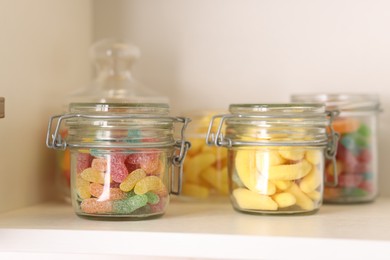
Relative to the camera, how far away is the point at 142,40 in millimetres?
993

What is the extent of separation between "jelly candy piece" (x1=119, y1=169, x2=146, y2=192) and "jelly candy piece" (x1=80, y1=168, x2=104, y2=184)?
0.08ft

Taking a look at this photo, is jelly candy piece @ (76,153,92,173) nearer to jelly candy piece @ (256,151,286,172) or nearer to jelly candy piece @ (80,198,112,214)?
jelly candy piece @ (80,198,112,214)

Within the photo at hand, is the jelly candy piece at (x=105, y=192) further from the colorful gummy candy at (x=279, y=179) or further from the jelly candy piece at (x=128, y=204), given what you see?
the colorful gummy candy at (x=279, y=179)

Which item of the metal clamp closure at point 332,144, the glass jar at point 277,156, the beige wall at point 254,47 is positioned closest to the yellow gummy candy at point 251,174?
the glass jar at point 277,156

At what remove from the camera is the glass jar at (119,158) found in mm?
704

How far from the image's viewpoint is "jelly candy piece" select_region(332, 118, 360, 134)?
85cm

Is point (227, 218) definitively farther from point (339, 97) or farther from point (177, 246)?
point (339, 97)

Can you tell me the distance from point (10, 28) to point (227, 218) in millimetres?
315

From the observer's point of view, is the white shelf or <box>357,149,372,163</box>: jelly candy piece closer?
the white shelf

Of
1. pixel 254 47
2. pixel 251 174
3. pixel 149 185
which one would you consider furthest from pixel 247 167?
pixel 254 47

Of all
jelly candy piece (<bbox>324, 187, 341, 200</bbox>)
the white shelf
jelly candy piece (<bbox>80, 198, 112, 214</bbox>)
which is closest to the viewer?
the white shelf

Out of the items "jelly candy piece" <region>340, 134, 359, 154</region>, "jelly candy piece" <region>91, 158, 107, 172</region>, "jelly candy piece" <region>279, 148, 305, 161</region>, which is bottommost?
"jelly candy piece" <region>91, 158, 107, 172</region>

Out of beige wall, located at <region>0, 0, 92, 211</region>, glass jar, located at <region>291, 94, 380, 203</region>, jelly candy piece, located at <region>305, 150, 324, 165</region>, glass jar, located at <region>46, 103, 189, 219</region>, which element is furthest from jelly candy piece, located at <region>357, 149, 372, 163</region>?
beige wall, located at <region>0, 0, 92, 211</region>

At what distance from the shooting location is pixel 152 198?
0.71m
